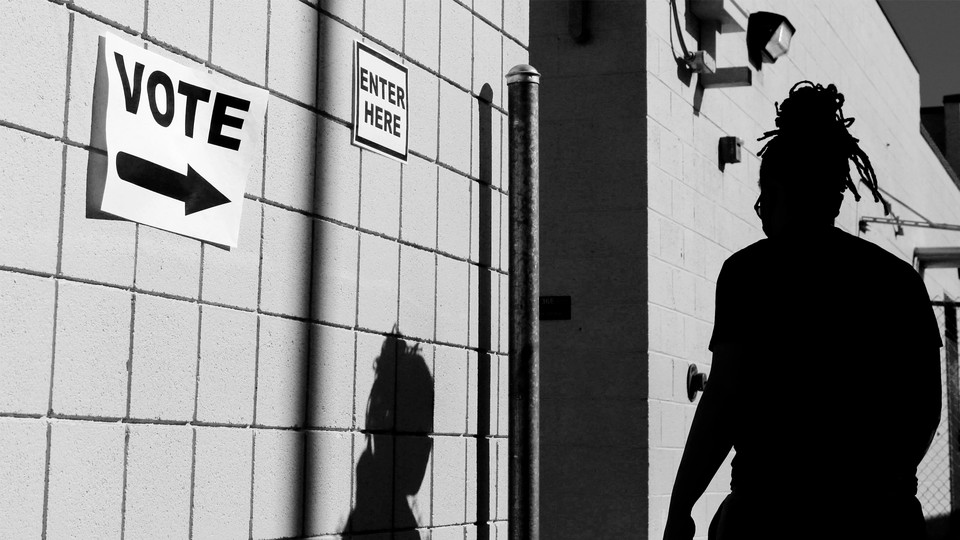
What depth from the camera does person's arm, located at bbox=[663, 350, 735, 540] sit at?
307cm

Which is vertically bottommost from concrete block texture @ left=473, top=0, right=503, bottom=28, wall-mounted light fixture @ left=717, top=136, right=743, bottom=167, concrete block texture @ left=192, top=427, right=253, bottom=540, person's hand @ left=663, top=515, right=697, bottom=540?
person's hand @ left=663, top=515, right=697, bottom=540

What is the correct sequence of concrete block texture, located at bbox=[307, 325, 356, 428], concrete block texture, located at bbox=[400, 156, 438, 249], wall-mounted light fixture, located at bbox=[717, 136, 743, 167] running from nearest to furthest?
concrete block texture, located at bbox=[307, 325, 356, 428] < concrete block texture, located at bbox=[400, 156, 438, 249] < wall-mounted light fixture, located at bbox=[717, 136, 743, 167]

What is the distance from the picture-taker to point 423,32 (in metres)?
4.07

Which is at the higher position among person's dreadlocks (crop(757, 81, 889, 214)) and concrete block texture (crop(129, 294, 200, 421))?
person's dreadlocks (crop(757, 81, 889, 214))

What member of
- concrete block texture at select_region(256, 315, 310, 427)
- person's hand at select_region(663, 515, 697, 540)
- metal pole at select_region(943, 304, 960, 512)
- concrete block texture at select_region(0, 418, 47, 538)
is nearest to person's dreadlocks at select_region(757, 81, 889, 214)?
person's hand at select_region(663, 515, 697, 540)

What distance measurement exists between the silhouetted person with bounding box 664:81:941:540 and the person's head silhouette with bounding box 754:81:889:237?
2 centimetres

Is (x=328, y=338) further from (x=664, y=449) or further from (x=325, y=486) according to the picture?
(x=664, y=449)

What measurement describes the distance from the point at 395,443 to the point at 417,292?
476mm

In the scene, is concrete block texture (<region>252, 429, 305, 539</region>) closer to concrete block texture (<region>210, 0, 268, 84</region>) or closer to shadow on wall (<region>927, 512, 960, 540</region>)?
concrete block texture (<region>210, 0, 268, 84</region>)

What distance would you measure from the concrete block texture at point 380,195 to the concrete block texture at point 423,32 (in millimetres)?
402

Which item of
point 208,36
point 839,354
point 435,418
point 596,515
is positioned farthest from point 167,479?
point 596,515

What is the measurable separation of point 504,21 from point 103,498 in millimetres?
2558

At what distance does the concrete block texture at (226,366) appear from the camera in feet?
9.91

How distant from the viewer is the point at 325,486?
3.47m
